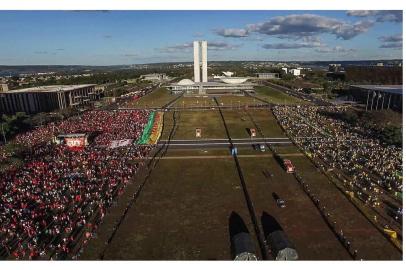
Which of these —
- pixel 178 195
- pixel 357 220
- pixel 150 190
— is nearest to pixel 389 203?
pixel 357 220

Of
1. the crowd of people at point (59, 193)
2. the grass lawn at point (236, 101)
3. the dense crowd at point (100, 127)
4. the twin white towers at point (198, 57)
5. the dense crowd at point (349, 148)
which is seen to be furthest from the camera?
the twin white towers at point (198, 57)

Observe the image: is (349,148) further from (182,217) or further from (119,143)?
(119,143)

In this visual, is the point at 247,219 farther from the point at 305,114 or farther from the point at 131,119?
the point at 305,114

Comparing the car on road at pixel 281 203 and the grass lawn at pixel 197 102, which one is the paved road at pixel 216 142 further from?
the grass lawn at pixel 197 102

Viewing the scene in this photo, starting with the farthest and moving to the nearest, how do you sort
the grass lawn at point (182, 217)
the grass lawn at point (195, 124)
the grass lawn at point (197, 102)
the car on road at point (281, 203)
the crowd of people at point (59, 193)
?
the grass lawn at point (197, 102) → the grass lawn at point (195, 124) → the car on road at point (281, 203) → the crowd of people at point (59, 193) → the grass lawn at point (182, 217)

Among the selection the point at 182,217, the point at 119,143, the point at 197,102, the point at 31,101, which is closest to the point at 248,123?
the point at 119,143

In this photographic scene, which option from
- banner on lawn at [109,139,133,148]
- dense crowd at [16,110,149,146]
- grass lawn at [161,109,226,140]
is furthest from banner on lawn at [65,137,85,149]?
grass lawn at [161,109,226,140]

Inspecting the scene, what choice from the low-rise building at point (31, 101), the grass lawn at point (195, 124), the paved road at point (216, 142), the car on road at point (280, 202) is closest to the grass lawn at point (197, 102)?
the grass lawn at point (195, 124)
